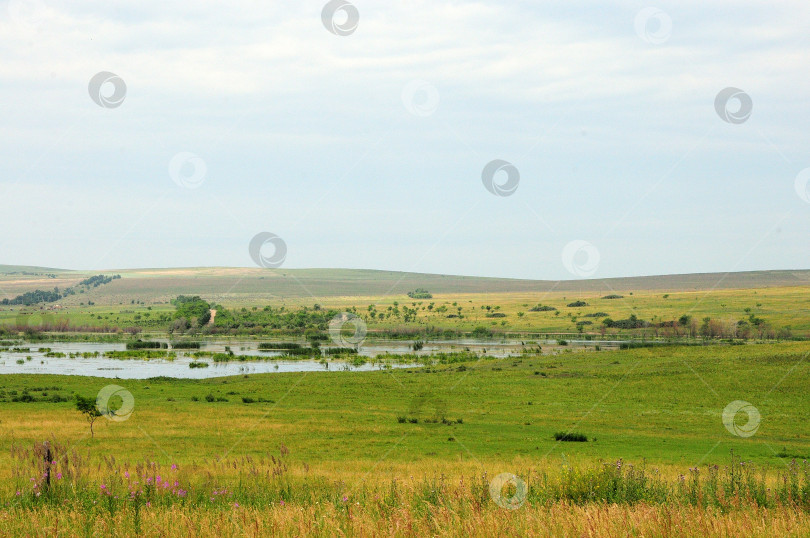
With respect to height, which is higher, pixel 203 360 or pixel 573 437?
pixel 203 360

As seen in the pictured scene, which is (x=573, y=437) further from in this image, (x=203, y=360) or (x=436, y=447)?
(x=203, y=360)

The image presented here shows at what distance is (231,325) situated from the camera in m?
135

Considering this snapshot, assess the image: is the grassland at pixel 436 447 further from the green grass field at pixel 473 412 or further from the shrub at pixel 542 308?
the shrub at pixel 542 308

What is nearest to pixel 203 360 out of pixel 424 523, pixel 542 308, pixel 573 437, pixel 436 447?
pixel 436 447

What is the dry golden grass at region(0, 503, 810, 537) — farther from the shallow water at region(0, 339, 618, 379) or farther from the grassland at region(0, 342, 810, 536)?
the shallow water at region(0, 339, 618, 379)

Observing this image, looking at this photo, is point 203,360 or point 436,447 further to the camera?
point 203,360

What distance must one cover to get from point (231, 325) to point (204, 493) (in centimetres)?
12636

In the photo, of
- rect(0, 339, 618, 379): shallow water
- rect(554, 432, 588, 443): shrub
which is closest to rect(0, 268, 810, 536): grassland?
rect(554, 432, 588, 443): shrub

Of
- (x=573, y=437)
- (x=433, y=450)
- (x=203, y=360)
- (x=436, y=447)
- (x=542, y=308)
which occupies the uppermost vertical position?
(x=542, y=308)

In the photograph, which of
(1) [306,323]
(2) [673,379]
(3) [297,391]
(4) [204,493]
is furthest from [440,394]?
(1) [306,323]

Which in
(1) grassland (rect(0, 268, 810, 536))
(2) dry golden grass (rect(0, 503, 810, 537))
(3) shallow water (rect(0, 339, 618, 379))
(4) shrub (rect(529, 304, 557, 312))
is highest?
(4) shrub (rect(529, 304, 557, 312))

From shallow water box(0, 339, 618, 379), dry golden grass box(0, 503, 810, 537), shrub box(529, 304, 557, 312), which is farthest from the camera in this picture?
shrub box(529, 304, 557, 312)

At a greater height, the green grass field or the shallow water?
the shallow water

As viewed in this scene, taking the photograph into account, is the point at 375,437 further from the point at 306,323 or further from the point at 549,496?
the point at 306,323
